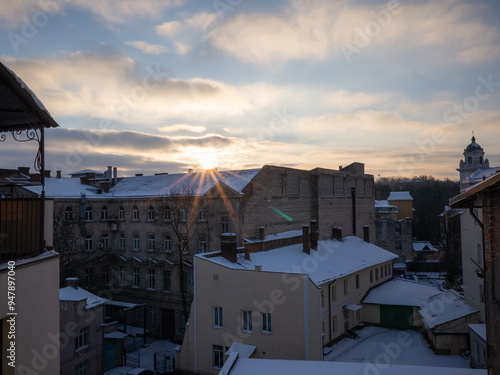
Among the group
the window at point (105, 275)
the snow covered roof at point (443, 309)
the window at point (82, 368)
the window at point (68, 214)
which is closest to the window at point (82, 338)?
the window at point (82, 368)

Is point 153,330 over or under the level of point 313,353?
under

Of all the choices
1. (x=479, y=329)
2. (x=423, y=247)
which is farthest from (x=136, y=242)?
(x=423, y=247)

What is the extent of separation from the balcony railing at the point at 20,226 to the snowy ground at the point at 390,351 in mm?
17252

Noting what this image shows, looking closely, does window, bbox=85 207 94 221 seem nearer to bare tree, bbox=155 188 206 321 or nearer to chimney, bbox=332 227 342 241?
bare tree, bbox=155 188 206 321

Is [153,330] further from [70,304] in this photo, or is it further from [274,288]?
[274,288]

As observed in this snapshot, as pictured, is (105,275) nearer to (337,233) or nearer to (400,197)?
(337,233)

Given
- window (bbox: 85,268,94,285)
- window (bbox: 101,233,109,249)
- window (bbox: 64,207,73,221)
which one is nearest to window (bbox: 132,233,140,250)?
window (bbox: 101,233,109,249)

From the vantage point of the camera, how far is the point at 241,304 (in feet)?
55.7

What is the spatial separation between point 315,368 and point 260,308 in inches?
252

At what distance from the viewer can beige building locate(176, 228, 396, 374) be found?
1592 cm

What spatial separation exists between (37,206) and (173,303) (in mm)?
22917

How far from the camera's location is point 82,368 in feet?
58.5

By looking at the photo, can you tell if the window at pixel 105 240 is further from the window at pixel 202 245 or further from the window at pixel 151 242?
the window at pixel 202 245

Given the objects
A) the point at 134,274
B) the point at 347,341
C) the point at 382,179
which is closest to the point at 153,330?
the point at 134,274
